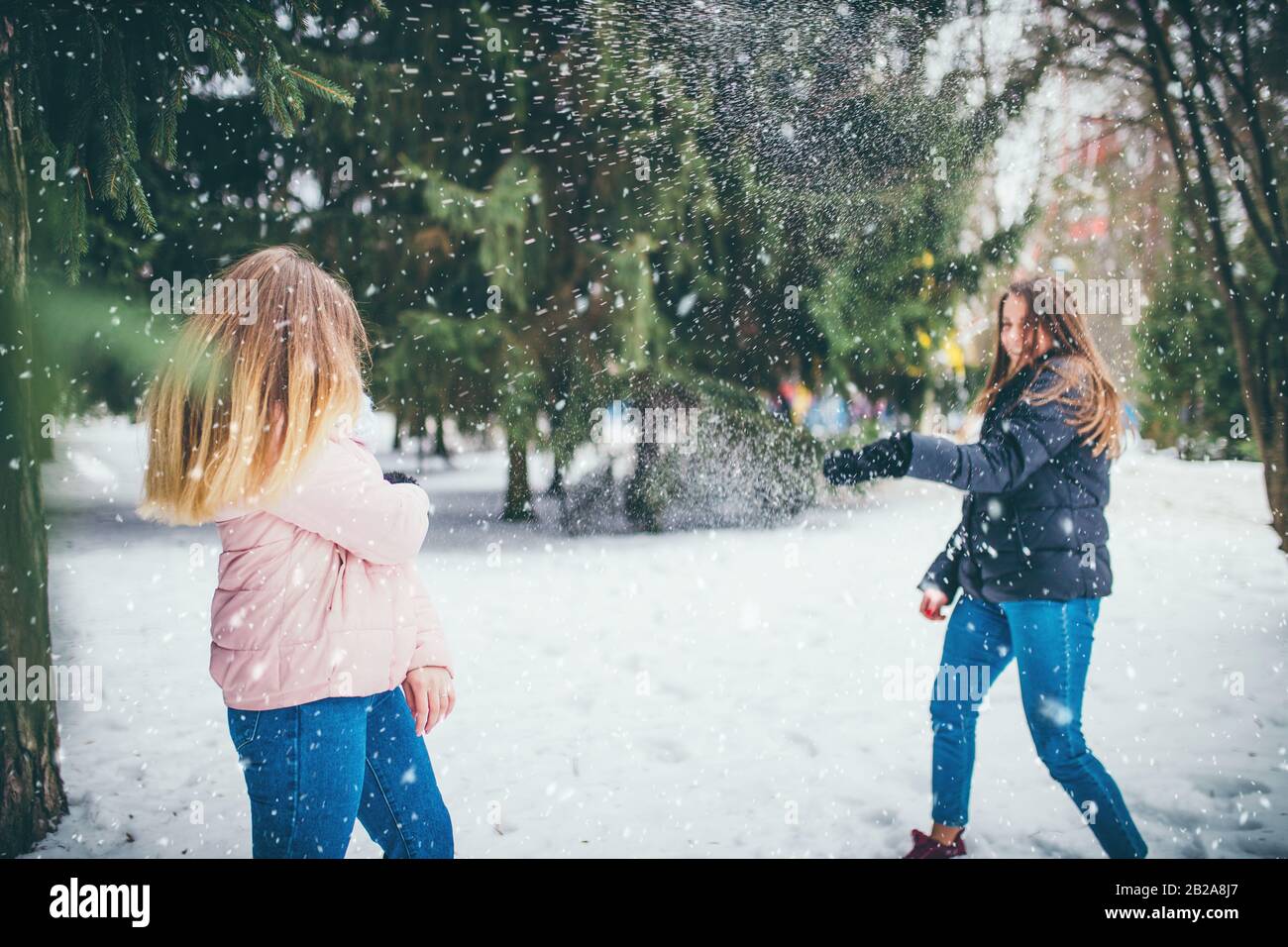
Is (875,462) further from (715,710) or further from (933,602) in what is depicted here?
(715,710)

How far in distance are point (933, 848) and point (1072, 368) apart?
1.40 m

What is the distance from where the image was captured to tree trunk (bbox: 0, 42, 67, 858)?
2229 mm

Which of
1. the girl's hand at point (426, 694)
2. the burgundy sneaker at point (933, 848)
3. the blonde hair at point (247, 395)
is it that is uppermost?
the blonde hair at point (247, 395)

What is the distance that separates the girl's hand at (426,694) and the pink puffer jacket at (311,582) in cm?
15

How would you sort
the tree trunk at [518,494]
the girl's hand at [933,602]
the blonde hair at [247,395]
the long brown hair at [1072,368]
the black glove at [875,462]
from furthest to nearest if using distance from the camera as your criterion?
the tree trunk at [518,494]
the girl's hand at [933,602]
the long brown hair at [1072,368]
the black glove at [875,462]
the blonde hair at [247,395]

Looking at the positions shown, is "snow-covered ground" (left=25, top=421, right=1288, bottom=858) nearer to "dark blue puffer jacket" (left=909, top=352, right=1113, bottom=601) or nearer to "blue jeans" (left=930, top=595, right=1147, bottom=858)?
"blue jeans" (left=930, top=595, right=1147, bottom=858)

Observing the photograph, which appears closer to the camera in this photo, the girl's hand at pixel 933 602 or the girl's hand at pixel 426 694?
the girl's hand at pixel 426 694

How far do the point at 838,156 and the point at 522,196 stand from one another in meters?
3.02

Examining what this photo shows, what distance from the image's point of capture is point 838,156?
699cm

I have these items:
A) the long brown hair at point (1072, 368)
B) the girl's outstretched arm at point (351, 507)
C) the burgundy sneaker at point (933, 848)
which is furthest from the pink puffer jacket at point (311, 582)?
the burgundy sneaker at point (933, 848)

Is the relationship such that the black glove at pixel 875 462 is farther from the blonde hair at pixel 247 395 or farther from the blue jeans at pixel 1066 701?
the blonde hair at pixel 247 395

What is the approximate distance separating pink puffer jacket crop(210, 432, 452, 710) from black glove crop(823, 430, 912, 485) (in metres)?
0.95

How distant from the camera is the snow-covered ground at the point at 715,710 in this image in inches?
98.5
